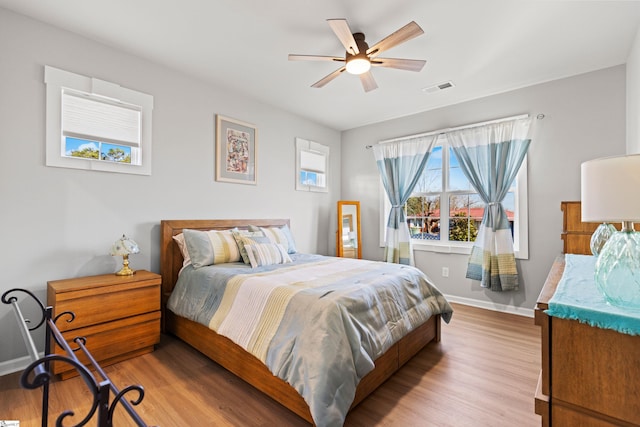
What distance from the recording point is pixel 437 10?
220 cm

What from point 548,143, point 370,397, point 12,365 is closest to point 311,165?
point 548,143

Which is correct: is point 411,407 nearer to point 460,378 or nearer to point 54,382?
point 460,378

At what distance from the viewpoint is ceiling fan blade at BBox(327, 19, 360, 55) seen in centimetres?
200

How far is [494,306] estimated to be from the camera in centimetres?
368

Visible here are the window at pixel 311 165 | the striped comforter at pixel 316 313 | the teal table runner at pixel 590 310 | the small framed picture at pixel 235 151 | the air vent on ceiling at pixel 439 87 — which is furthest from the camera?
the window at pixel 311 165

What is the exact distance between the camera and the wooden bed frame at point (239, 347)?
6.09 ft

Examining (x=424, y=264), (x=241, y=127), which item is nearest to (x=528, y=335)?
(x=424, y=264)

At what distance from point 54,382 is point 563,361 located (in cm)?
298

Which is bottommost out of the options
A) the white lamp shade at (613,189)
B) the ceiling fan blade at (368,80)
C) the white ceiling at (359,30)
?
the white lamp shade at (613,189)

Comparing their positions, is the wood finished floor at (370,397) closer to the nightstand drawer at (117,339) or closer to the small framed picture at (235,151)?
the nightstand drawer at (117,339)

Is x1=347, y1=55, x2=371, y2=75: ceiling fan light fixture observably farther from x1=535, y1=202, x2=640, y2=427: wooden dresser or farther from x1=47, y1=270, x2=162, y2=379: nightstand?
x1=47, y1=270, x2=162, y2=379: nightstand

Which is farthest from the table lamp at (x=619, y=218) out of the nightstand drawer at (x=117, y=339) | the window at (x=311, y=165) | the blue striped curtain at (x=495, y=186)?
the window at (x=311, y=165)

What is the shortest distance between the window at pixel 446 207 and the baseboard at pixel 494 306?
2.11ft

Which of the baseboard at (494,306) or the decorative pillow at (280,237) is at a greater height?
the decorative pillow at (280,237)
